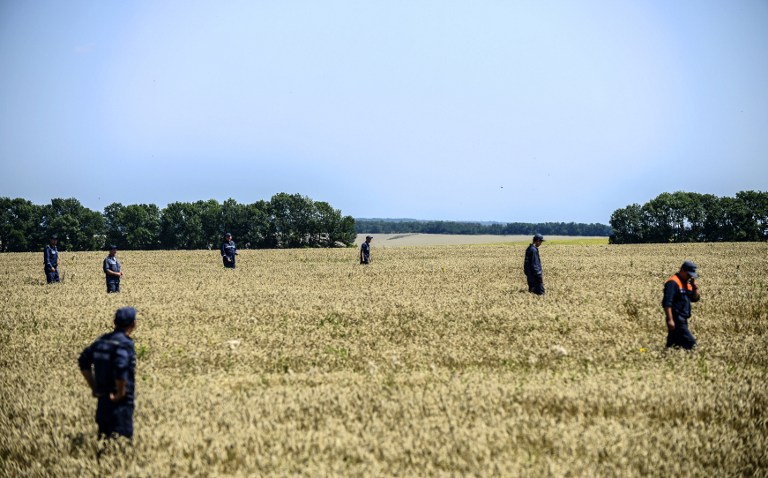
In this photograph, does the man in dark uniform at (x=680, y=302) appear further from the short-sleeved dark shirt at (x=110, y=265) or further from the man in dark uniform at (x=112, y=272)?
the short-sleeved dark shirt at (x=110, y=265)

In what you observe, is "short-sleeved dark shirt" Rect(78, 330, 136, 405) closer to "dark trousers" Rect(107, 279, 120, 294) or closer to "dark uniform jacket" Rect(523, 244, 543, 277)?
"dark uniform jacket" Rect(523, 244, 543, 277)

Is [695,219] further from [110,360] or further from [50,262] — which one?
[110,360]

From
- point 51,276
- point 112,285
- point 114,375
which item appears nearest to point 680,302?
point 114,375

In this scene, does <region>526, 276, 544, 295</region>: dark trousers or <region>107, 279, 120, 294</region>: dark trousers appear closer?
<region>526, 276, 544, 295</region>: dark trousers

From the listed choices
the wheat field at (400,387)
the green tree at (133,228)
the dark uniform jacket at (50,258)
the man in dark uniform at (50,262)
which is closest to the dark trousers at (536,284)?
the wheat field at (400,387)

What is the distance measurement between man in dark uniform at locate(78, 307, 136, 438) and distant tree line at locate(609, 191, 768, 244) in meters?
85.5

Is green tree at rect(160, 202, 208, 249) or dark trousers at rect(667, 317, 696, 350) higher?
green tree at rect(160, 202, 208, 249)

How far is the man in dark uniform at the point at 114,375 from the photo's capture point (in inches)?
257

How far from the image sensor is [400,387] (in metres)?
8.88

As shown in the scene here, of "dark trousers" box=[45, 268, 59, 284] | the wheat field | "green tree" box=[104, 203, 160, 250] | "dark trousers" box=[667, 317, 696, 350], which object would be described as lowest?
the wheat field

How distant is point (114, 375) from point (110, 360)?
0.18 metres

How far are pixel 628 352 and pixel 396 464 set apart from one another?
6850mm

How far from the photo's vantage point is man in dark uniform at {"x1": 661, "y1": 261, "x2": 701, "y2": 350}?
35.7 feet

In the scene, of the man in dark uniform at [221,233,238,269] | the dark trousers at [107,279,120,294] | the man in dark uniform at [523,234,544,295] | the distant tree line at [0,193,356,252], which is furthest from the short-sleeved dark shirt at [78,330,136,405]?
the distant tree line at [0,193,356,252]
